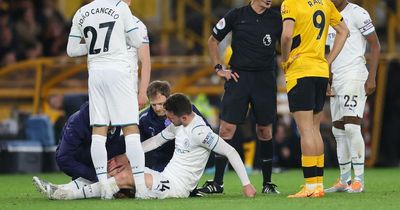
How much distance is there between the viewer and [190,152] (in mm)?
11297

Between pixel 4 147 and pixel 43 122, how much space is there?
0.77 m

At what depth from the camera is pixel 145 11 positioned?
86.1ft

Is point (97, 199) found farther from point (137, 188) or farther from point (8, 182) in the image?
point (8, 182)

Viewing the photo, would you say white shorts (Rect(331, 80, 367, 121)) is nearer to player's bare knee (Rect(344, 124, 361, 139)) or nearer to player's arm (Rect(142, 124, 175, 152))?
player's bare knee (Rect(344, 124, 361, 139))

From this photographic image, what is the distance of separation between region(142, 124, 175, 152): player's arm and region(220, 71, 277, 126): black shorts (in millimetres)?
1184

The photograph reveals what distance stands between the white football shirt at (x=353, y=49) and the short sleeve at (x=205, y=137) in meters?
2.27

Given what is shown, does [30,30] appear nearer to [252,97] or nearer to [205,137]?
[252,97]

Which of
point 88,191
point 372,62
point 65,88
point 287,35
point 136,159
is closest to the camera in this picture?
point 136,159

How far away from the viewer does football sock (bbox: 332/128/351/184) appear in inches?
507

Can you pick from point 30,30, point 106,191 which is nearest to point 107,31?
point 106,191

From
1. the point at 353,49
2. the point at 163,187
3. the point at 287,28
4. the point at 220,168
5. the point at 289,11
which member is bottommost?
the point at 220,168

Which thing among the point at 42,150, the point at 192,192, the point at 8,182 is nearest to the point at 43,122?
the point at 42,150

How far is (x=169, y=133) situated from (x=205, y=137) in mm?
574

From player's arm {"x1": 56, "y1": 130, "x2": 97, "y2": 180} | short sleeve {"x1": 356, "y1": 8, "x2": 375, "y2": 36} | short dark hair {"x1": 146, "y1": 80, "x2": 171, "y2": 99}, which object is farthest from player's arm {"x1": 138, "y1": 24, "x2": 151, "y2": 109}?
short sleeve {"x1": 356, "y1": 8, "x2": 375, "y2": 36}
